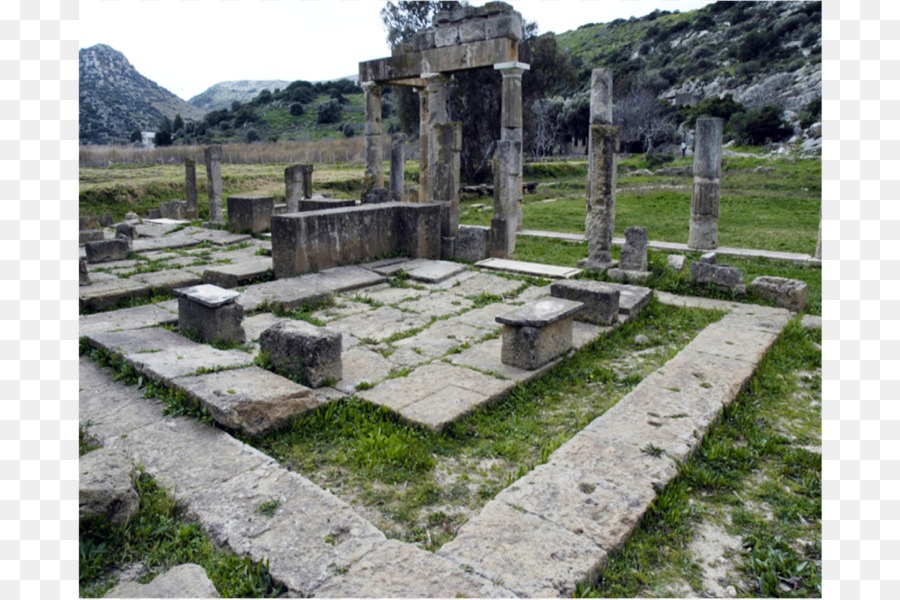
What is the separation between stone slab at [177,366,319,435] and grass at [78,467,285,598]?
0.87 metres

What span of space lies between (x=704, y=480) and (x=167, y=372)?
3932 millimetres

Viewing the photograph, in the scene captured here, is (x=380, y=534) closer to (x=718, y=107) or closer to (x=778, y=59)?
(x=718, y=107)

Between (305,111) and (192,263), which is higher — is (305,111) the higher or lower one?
the higher one

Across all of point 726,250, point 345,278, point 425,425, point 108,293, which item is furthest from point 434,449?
point 726,250

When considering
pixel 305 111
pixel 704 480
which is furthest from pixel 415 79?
pixel 305 111

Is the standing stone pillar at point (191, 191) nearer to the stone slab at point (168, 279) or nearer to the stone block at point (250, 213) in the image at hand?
the stone block at point (250, 213)

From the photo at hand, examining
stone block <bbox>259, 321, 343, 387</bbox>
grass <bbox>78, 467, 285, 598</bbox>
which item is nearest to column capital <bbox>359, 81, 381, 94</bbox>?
stone block <bbox>259, 321, 343, 387</bbox>

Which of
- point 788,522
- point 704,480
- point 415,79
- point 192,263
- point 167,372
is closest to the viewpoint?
point 788,522

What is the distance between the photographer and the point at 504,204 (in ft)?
35.8

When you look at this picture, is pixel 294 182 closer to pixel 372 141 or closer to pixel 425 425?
pixel 372 141

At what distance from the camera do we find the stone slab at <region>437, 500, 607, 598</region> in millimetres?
2680

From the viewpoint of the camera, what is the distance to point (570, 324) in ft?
19.6

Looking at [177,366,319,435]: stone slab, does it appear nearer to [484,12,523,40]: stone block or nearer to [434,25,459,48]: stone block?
[484,12,523,40]: stone block

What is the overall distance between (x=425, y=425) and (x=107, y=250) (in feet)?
28.1
